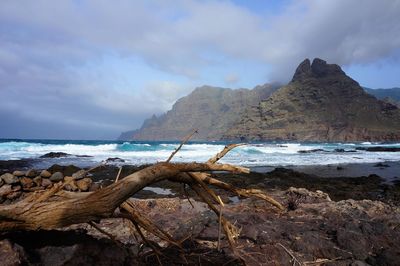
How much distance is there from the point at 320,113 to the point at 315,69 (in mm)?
31898

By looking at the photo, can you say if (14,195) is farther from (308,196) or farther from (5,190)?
(308,196)

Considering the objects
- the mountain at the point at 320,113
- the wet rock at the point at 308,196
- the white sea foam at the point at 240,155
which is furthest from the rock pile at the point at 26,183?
the mountain at the point at 320,113

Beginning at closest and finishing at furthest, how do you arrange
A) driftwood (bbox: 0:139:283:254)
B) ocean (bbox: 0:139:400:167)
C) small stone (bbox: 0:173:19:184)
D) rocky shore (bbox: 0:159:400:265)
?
1. driftwood (bbox: 0:139:283:254)
2. rocky shore (bbox: 0:159:400:265)
3. small stone (bbox: 0:173:19:184)
4. ocean (bbox: 0:139:400:167)

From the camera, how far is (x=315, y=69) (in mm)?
149875

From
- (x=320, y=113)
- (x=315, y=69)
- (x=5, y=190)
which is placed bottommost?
(x=5, y=190)

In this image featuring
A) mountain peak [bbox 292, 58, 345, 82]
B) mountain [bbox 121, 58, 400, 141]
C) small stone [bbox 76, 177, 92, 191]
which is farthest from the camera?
mountain peak [bbox 292, 58, 345, 82]

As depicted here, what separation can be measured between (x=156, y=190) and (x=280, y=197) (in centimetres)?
560

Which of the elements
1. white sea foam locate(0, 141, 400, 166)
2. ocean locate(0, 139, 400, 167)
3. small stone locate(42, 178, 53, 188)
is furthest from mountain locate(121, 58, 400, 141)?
small stone locate(42, 178, 53, 188)

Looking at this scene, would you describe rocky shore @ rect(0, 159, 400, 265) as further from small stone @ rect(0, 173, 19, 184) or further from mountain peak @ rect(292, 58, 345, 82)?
mountain peak @ rect(292, 58, 345, 82)

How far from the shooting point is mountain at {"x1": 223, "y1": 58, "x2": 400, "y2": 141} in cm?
11236

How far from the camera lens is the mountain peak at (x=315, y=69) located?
145250 millimetres

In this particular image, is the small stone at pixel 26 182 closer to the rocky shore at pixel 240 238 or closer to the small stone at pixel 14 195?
the rocky shore at pixel 240 238

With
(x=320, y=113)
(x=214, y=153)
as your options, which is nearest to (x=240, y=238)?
(x=214, y=153)

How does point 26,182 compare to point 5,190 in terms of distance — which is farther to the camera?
point 26,182
